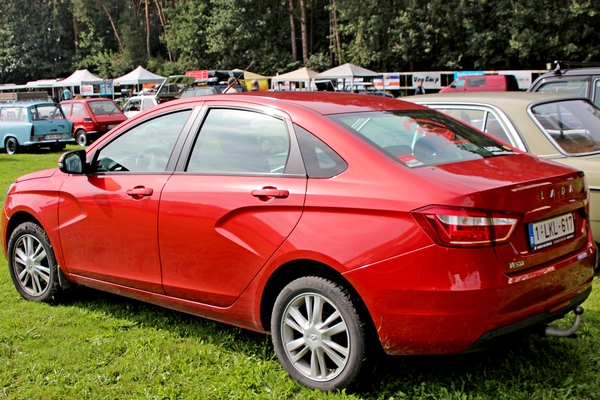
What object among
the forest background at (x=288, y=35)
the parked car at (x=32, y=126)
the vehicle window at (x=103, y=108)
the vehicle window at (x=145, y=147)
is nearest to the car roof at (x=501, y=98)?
the vehicle window at (x=145, y=147)

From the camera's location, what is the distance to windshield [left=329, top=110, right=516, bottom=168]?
3.44m

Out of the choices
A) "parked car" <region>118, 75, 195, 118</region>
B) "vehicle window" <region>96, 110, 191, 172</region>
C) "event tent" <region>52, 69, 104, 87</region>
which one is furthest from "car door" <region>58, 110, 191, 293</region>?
"event tent" <region>52, 69, 104, 87</region>

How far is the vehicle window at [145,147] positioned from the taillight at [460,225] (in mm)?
1921

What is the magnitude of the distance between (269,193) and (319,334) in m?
0.80

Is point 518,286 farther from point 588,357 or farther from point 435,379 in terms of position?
point 588,357

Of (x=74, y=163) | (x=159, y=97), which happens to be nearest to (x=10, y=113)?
(x=159, y=97)

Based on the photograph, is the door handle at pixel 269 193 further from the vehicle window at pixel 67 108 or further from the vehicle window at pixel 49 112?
the vehicle window at pixel 67 108

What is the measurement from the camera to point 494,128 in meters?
5.84

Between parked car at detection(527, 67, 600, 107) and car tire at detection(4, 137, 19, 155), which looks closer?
parked car at detection(527, 67, 600, 107)

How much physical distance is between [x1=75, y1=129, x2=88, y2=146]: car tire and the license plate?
20.9 meters

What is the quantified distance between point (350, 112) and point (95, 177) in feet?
6.36

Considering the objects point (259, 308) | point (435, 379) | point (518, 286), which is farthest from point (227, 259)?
point (518, 286)

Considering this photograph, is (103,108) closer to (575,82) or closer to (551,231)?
(575,82)

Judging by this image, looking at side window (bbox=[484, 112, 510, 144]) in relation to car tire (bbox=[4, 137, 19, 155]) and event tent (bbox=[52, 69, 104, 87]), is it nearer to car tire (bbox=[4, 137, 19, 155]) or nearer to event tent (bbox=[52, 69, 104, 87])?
car tire (bbox=[4, 137, 19, 155])
